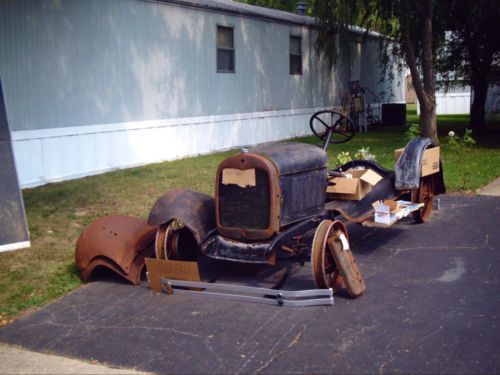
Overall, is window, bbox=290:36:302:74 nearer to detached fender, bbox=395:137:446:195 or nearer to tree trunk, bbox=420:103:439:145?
tree trunk, bbox=420:103:439:145

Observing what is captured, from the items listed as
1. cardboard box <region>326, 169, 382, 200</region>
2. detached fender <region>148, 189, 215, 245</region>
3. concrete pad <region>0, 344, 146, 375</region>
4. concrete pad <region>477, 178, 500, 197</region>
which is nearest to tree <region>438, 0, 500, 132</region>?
concrete pad <region>477, 178, 500, 197</region>

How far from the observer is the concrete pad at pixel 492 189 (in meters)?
10.1

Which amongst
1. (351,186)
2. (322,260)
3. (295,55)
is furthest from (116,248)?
(295,55)

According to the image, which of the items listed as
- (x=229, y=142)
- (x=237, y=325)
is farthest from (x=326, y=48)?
(x=237, y=325)

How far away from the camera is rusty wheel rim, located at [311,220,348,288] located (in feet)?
18.0

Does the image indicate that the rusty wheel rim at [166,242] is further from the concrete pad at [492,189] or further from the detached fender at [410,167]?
the concrete pad at [492,189]

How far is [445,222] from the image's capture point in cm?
826

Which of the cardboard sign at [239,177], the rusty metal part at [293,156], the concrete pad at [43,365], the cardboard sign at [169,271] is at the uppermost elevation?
the rusty metal part at [293,156]

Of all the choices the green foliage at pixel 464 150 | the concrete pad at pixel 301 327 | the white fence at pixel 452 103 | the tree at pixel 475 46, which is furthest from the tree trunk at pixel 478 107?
the concrete pad at pixel 301 327

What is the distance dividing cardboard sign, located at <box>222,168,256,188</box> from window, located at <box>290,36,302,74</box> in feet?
44.3

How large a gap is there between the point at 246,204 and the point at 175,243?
2.78ft

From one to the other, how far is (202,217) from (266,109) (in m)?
11.6

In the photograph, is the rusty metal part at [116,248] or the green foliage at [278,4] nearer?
the rusty metal part at [116,248]

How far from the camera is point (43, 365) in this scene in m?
4.44
